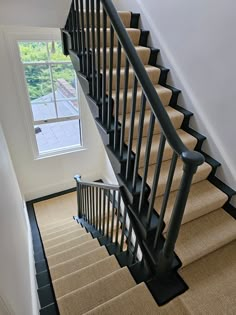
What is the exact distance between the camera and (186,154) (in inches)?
38.6

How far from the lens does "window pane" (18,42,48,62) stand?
3.10m

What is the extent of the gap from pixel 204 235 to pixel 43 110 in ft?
10.4

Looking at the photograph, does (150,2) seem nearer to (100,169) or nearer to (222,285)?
(222,285)

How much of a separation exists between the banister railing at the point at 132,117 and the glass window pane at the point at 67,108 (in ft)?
4.79

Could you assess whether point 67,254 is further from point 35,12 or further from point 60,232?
point 35,12

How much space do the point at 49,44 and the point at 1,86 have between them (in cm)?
97

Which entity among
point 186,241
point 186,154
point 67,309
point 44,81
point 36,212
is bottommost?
point 36,212

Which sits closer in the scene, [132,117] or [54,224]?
[132,117]

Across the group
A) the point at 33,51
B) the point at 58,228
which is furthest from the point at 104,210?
the point at 33,51

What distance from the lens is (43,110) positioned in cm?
366

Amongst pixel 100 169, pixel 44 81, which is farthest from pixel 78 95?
pixel 100 169

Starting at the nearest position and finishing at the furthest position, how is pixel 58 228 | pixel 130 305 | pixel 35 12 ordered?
pixel 130 305
pixel 35 12
pixel 58 228

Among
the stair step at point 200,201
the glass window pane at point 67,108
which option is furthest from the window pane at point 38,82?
the stair step at point 200,201

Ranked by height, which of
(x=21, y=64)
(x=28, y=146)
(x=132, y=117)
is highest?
(x=132, y=117)
